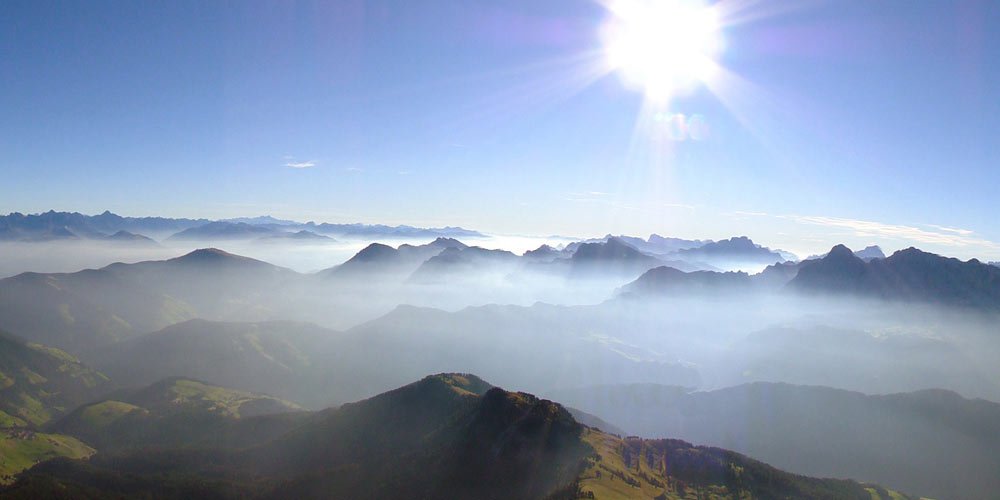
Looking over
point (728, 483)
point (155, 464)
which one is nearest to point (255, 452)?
point (155, 464)

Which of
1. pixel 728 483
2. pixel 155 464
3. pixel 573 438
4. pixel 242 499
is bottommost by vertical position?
pixel 155 464

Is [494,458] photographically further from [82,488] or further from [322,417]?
[82,488]

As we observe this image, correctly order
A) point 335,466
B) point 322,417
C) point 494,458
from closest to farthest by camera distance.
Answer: point 494,458 < point 335,466 < point 322,417

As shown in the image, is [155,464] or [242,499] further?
[155,464]

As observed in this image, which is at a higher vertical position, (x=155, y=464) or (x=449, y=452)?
(x=449, y=452)

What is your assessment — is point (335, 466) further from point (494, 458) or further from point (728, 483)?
point (728, 483)

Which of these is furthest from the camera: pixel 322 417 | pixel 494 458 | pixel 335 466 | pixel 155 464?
pixel 322 417

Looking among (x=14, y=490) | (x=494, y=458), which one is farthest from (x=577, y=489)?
(x=14, y=490)
